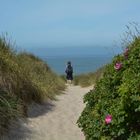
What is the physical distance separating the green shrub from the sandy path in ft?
12.8

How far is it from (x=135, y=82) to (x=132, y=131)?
536 millimetres

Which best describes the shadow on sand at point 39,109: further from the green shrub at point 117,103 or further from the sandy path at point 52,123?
the green shrub at point 117,103

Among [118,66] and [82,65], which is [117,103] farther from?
[82,65]

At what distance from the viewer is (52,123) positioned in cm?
1261

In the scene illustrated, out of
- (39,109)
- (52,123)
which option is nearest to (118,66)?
(52,123)

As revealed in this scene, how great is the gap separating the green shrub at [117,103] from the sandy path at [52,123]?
12.8 ft

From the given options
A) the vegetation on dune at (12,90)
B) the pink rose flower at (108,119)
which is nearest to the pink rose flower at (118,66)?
the pink rose flower at (108,119)

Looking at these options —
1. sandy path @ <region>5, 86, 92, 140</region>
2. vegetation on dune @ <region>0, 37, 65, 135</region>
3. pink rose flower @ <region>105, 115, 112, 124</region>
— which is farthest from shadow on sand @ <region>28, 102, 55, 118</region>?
pink rose flower @ <region>105, 115, 112, 124</region>

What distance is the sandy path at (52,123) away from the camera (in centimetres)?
1127

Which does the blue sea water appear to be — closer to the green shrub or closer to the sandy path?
the sandy path

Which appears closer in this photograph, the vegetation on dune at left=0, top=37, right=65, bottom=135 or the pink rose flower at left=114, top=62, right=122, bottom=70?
the pink rose flower at left=114, top=62, right=122, bottom=70

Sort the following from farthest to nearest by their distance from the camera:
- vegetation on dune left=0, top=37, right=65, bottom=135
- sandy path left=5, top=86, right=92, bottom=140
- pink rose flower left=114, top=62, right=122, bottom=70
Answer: sandy path left=5, top=86, right=92, bottom=140
vegetation on dune left=0, top=37, right=65, bottom=135
pink rose flower left=114, top=62, right=122, bottom=70

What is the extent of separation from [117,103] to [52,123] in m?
6.61

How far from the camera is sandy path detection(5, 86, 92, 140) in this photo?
37.0ft
